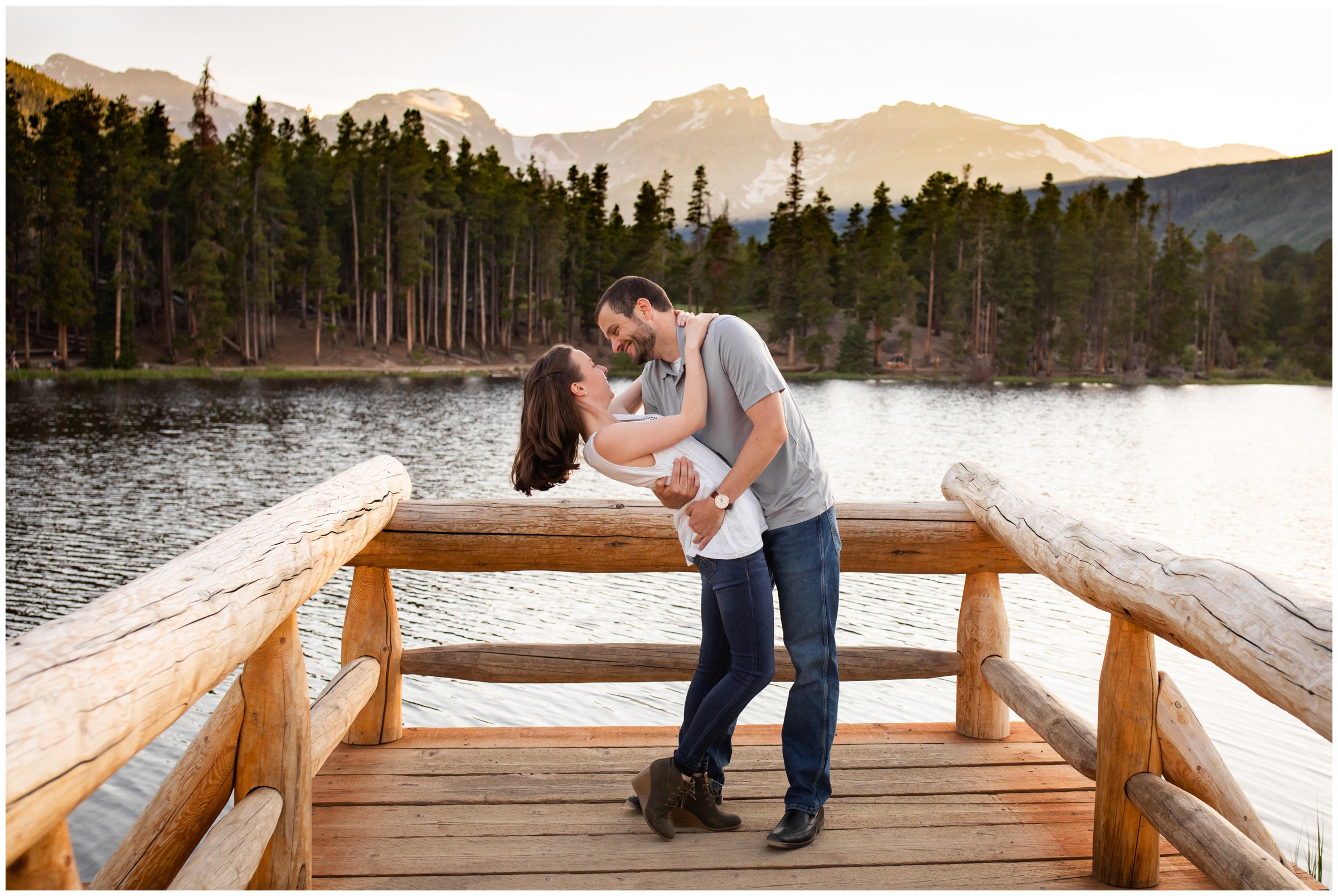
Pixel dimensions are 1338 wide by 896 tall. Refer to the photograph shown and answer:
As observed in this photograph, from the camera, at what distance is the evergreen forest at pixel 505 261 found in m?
41.5

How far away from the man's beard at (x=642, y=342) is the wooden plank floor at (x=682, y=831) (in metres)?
1.53

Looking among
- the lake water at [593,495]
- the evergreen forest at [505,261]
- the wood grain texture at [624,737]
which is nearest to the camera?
the wood grain texture at [624,737]

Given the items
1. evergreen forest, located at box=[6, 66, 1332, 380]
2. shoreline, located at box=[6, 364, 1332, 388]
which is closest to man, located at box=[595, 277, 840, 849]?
shoreline, located at box=[6, 364, 1332, 388]

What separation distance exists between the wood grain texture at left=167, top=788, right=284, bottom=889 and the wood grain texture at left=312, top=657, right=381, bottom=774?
0.80 ft

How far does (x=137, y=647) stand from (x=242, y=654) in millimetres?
423

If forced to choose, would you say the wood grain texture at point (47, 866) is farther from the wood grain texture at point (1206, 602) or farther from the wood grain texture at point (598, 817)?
the wood grain texture at point (1206, 602)

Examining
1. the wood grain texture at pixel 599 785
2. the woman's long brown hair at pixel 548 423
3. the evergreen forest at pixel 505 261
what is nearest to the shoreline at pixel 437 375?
the evergreen forest at pixel 505 261

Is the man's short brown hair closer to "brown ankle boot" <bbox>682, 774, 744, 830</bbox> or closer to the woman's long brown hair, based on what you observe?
the woman's long brown hair

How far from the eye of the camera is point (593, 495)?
17.8 metres

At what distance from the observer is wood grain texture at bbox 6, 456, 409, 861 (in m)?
1.29

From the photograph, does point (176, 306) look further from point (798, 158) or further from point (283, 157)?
point (798, 158)

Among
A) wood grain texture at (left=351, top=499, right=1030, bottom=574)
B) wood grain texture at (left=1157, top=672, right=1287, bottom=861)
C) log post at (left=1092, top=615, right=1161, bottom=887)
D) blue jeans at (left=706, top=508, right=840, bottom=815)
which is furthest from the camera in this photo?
wood grain texture at (left=351, top=499, right=1030, bottom=574)

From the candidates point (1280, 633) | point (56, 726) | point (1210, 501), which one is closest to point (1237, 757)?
point (1280, 633)

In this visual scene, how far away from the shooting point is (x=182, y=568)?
2035mm
